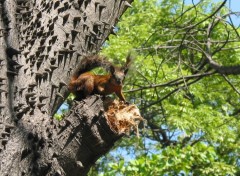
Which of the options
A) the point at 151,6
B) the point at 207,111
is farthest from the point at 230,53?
the point at 151,6

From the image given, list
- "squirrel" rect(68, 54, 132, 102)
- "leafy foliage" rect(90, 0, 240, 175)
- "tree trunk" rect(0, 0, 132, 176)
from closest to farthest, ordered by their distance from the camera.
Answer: "tree trunk" rect(0, 0, 132, 176), "squirrel" rect(68, 54, 132, 102), "leafy foliage" rect(90, 0, 240, 175)

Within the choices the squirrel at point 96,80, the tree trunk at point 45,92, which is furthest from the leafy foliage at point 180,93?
the tree trunk at point 45,92

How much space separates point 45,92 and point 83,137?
10.3 inches

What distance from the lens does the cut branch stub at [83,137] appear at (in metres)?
2.22

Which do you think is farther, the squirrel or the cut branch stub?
the squirrel

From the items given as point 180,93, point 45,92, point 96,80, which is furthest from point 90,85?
point 180,93

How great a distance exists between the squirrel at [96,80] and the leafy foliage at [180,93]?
885 mm

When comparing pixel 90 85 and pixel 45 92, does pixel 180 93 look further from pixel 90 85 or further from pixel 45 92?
pixel 45 92

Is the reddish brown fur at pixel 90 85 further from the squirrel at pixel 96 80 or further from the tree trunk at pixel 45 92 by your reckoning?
the tree trunk at pixel 45 92

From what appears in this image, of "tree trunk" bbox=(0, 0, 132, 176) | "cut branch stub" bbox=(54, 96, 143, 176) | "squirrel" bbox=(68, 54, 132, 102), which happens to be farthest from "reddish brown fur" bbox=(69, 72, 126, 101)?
"cut branch stub" bbox=(54, 96, 143, 176)

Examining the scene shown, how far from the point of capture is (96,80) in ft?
10.6

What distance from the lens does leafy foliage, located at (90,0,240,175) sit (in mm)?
5867

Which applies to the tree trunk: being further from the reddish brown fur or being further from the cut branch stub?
the reddish brown fur

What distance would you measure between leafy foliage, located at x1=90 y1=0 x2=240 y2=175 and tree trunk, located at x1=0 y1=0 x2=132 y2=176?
5.24ft
